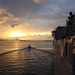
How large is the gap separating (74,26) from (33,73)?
27.0 m

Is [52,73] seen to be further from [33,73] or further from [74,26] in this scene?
[74,26]

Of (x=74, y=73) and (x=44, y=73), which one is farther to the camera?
(x=44, y=73)

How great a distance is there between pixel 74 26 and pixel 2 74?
27979mm

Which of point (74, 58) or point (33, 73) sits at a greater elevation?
point (74, 58)

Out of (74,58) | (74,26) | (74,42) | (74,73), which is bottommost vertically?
(74,73)

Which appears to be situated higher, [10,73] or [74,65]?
[74,65]

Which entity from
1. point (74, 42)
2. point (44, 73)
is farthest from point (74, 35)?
point (44, 73)

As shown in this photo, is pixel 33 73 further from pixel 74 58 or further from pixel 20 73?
pixel 74 58

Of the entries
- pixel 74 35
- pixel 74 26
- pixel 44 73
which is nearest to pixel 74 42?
pixel 74 35

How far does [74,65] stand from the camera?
14.3 m

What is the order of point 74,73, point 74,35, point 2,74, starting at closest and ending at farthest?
point 74,73, point 74,35, point 2,74

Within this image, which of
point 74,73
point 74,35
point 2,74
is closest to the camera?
point 74,73

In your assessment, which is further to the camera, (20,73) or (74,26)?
(20,73)

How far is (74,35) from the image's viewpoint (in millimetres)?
15156
